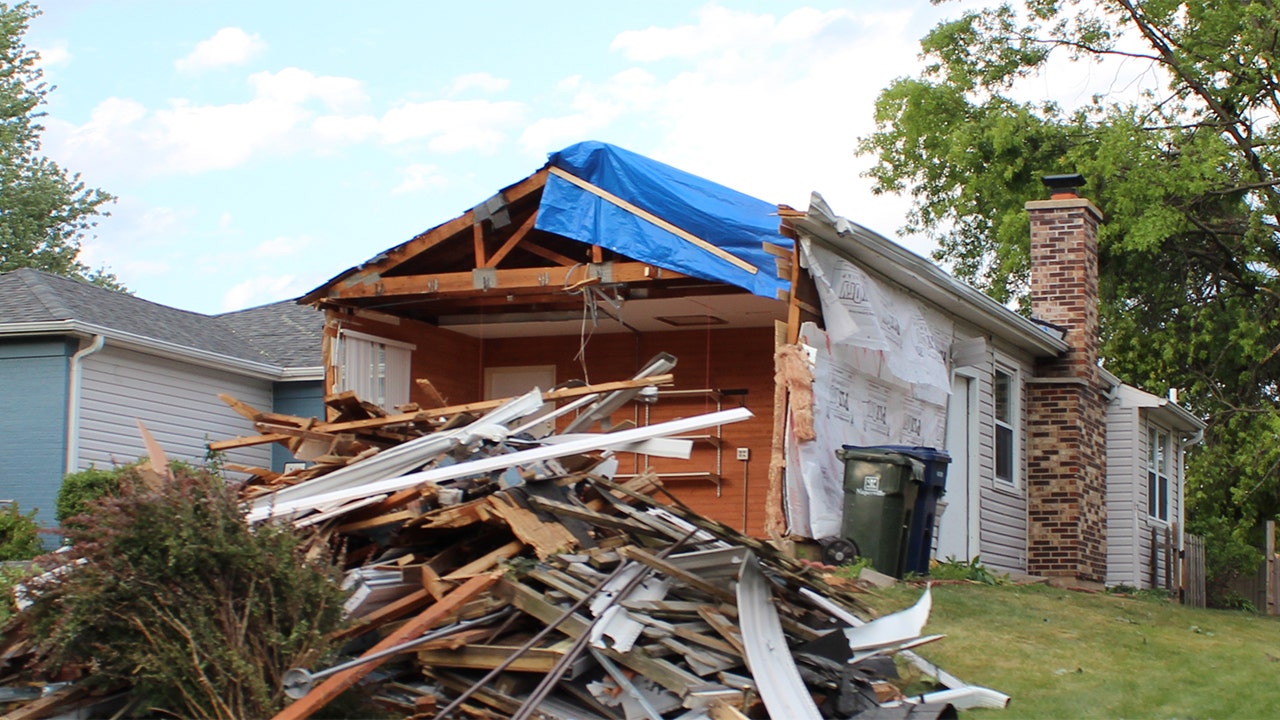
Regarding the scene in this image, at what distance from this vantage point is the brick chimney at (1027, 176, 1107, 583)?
675 inches

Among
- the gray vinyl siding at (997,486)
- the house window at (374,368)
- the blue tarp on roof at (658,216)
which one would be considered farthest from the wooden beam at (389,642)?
the gray vinyl siding at (997,486)

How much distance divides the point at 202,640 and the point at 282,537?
60 cm

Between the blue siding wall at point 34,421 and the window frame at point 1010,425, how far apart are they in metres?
11.6

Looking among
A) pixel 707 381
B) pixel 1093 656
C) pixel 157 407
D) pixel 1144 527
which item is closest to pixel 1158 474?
pixel 1144 527

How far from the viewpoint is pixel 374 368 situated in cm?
1526

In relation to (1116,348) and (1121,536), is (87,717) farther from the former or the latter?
(1116,348)

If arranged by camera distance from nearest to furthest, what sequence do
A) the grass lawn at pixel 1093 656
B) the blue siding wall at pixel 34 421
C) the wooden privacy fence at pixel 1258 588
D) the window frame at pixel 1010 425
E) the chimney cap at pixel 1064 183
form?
the grass lawn at pixel 1093 656
the window frame at pixel 1010 425
the blue siding wall at pixel 34 421
the chimney cap at pixel 1064 183
the wooden privacy fence at pixel 1258 588

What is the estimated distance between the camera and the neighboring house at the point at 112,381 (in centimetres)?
1808

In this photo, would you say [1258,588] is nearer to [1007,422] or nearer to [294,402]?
[1007,422]

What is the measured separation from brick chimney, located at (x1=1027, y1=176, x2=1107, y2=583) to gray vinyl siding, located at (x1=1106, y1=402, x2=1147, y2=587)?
0.72 meters

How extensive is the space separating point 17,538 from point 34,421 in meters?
2.96

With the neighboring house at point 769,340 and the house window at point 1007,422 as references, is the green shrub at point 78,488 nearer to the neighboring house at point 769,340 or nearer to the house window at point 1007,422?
the neighboring house at point 769,340

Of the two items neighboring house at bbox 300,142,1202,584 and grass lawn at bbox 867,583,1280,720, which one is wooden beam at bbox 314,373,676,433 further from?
neighboring house at bbox 300,142,1202,584

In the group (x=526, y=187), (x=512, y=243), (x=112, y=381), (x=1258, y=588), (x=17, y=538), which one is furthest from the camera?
(x=1258, y=588)
